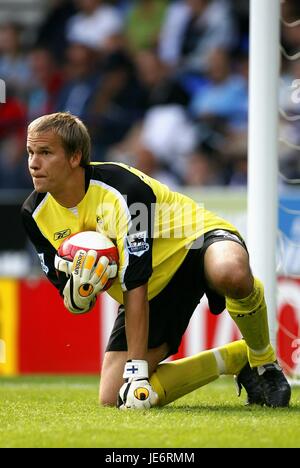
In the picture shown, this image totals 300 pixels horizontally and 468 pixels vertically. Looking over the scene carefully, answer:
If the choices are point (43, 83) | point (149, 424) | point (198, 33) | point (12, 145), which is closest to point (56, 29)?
point (43, 83)

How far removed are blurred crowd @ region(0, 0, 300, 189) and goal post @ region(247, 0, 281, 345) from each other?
420 centimetres

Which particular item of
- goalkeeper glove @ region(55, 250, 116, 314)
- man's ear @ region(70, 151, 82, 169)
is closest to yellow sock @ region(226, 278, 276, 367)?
goalkeeper glove @ region(55, 250, 116, 314)

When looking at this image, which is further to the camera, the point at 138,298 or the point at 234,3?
the point at 234,3

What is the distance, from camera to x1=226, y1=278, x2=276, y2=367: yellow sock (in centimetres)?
520

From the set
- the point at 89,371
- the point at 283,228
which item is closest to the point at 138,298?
the point at 283,228

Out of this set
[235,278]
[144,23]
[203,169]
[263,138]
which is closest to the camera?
[235,278]

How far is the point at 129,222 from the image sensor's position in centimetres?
511

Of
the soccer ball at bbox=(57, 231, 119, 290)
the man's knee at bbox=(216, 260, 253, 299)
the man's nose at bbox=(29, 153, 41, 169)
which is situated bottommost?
the man's knee at bbox=(216, 260, 253, 299)

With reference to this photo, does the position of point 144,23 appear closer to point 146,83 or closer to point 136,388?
point 146,83

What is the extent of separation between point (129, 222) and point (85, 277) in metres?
0.36

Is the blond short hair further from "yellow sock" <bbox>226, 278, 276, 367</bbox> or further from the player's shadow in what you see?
the player's shadow

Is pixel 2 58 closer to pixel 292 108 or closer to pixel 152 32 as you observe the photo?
pixel 152 32

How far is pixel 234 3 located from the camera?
1248 cm
